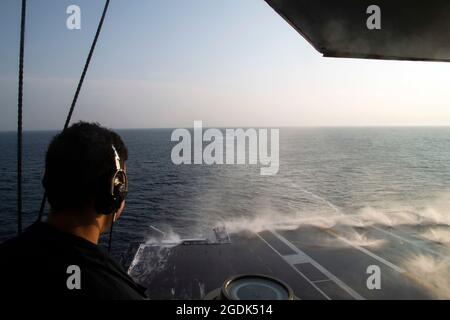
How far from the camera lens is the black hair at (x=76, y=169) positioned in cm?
186

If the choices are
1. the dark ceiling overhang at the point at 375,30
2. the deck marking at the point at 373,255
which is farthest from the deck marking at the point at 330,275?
the dark ceiling overhang at the point at 375,30

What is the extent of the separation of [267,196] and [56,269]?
5869cm

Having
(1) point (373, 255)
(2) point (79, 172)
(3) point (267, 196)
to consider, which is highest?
(2) point (79, 172)

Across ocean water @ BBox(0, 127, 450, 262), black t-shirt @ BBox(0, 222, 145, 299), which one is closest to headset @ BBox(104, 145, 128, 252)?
black t-shirt @ BBox(0, 222, 145, 299)

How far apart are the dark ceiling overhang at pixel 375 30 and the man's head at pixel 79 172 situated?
219cm

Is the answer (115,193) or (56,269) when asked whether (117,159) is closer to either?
Answer: (115,193)

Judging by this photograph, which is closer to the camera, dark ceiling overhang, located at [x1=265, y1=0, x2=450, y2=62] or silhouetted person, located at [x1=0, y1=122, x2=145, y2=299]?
silhouetted person, located at [x1=0, y1=122, x2=145, y2=299]

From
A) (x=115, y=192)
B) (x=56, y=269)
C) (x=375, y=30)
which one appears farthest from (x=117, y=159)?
(x=375, y=30)

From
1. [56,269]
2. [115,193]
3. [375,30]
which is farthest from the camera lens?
[375,30]

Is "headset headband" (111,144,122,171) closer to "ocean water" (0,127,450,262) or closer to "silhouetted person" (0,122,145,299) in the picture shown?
"silhouetted person" (0,122,145,299)

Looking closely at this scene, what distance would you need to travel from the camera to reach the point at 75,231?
180cm

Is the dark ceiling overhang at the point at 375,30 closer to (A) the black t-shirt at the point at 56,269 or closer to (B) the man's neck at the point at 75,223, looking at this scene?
(B) the man's neck at the point at 75,223

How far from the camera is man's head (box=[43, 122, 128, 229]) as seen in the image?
1.86 m

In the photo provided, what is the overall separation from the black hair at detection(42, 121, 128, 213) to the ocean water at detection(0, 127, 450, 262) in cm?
3482
